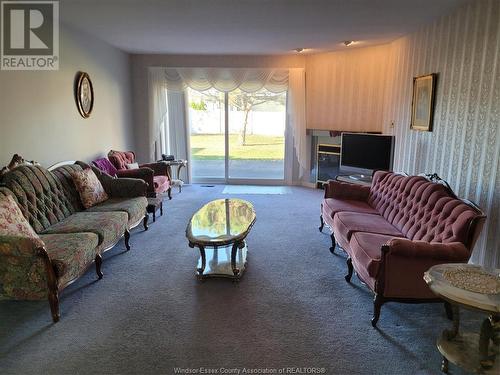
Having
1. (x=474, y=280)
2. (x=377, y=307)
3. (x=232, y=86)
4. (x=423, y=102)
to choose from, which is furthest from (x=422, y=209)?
(x=232, y=86)

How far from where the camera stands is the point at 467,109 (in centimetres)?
354

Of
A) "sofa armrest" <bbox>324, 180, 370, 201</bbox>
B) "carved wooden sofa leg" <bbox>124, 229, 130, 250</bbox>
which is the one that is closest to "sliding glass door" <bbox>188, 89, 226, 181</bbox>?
"sofa armrest" <bbox>324, 180, 370, 201</bbox>

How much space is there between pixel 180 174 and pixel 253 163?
1530 mm

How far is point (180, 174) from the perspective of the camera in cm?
770

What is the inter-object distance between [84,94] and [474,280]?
16.6 ft

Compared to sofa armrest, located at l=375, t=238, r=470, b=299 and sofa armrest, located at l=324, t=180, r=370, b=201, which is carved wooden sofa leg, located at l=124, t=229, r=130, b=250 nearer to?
sofa armrest, located at l=324, t=180, r=370, b=201

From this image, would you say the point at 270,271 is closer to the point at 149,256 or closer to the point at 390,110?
the point at 149,256

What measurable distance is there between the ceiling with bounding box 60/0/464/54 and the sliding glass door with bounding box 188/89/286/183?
4.78 ft

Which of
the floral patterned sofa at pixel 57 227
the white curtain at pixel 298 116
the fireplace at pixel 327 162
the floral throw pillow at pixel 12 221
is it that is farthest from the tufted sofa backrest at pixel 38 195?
the fireplace at pixel 327 162

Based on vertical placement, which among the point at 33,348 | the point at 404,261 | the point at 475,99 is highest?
the point at 475,99

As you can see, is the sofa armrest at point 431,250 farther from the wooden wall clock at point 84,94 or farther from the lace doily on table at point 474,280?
the wooden wall clock at point 84,94

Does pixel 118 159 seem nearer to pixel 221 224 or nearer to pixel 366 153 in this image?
pixel 221 224

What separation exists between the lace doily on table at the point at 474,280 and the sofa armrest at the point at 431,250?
0.26 m

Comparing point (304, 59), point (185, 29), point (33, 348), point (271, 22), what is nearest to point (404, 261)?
point (33, 348)
